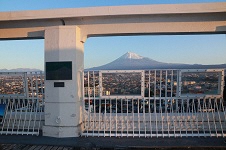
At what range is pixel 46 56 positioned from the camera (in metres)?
5.97

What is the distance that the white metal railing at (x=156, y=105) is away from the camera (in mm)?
5973

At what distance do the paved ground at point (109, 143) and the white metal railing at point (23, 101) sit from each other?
744mm

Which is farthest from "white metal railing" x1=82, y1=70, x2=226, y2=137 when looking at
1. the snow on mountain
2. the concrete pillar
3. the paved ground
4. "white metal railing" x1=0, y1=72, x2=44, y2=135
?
the snow on mountain

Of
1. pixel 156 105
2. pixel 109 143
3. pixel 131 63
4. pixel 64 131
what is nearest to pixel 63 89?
pixel 64 131

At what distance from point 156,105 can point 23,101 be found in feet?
13.5

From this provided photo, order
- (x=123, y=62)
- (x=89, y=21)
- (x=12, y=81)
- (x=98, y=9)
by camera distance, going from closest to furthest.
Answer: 1. (x=98, y=9)
2. (x=89, y=21)
3. (x=12, y=81)
4. (x=123, y=62)

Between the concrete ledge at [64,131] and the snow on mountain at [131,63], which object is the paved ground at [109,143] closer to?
the concrete ledge at [64,131]

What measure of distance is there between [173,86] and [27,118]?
459 cm

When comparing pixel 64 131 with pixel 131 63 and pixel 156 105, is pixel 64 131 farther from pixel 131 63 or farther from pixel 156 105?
pixel 131 63

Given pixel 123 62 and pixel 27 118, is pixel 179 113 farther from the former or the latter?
pixel 27 118

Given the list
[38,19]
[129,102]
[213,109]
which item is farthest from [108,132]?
[38,19]

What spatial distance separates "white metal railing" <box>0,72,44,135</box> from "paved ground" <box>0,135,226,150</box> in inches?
29.3

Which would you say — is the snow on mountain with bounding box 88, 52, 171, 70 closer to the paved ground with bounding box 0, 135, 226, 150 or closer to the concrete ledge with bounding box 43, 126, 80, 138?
the concrete ledge with bounding box 43, 126, 80, 138

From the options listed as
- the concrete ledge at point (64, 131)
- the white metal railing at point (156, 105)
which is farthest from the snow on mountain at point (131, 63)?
the concrete ledge at point (64, 131)
